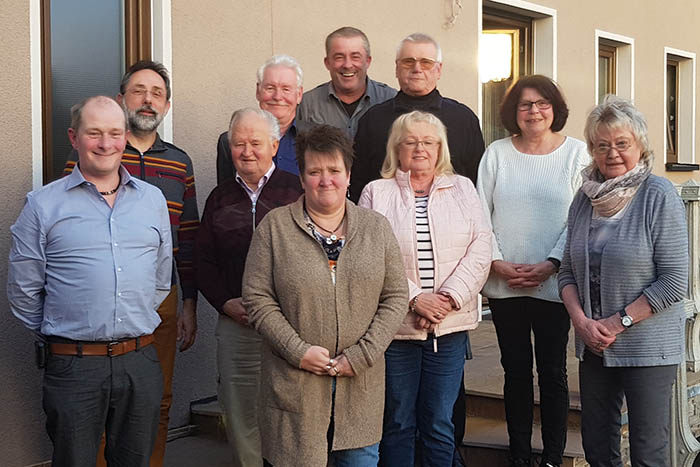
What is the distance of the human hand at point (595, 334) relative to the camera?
10.1ft

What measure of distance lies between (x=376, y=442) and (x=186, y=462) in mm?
1582

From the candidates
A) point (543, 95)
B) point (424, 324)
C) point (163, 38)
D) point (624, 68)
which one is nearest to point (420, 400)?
point (424, 324)

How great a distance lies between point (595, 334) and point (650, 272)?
298 millimetres

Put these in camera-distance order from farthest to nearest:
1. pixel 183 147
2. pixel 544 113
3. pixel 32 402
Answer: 1. pixel 183 147
2. pixel 32 402
3. pixel 544 113

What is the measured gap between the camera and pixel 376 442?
2.94 meters

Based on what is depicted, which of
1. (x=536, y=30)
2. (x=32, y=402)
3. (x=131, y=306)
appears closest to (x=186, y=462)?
(x=32, y=402)

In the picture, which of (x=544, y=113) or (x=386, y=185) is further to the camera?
(x=544, y=113)

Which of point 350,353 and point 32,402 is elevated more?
point 350,353

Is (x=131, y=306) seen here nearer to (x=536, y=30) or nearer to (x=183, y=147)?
(x=183, y=147)

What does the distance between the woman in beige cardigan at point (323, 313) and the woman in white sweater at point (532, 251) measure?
2.81ft

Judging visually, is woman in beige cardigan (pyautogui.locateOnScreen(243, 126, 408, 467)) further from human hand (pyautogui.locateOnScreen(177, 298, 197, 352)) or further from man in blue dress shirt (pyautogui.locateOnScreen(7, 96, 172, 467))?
human hand (pyautogui.locateOnScreen(177, 298, 197, 352))

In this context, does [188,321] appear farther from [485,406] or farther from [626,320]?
[626,320]

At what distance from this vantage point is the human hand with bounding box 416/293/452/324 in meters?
3.16

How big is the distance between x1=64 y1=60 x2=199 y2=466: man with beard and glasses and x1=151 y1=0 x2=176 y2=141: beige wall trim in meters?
0.83
